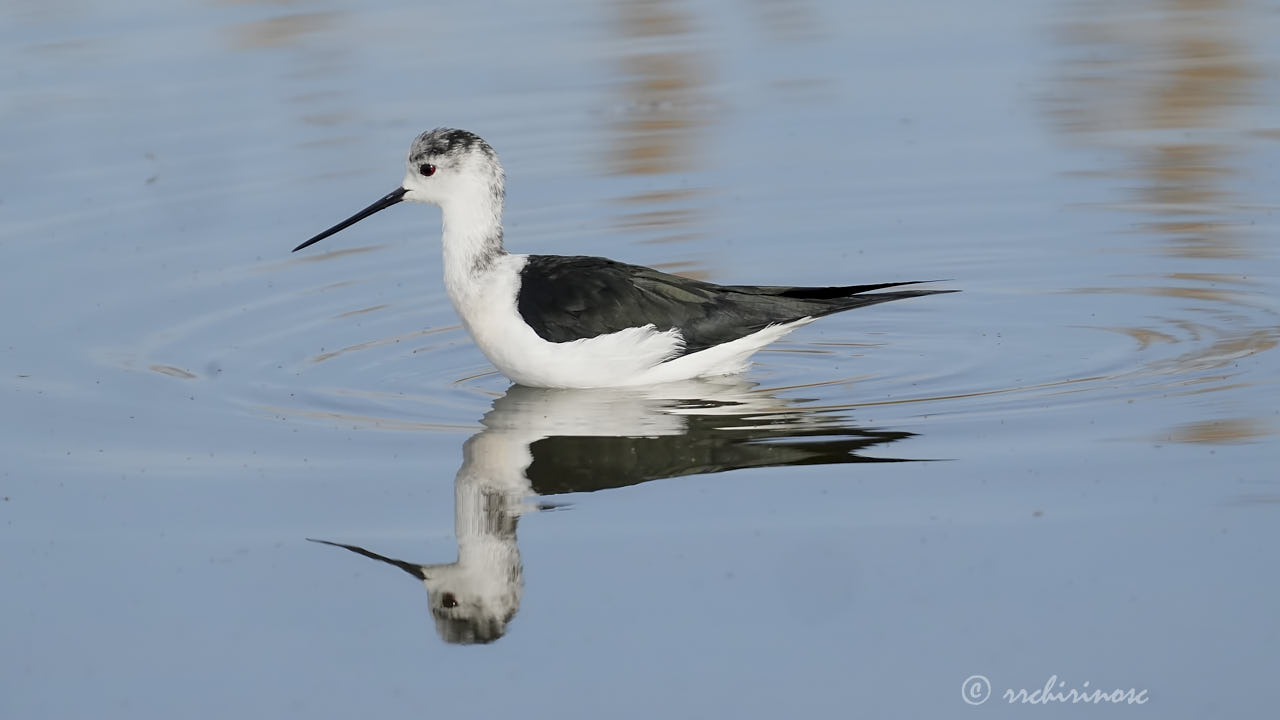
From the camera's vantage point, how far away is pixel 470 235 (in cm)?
893

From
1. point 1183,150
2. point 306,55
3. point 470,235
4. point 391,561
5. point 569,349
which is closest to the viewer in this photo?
point 391,561

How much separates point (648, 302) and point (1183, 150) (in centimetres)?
514

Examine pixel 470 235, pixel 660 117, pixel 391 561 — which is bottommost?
pixel 391 561

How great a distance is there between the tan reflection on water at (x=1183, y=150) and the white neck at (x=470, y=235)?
10.1ft

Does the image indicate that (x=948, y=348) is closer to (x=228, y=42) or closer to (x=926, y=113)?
(x=926, y=113)

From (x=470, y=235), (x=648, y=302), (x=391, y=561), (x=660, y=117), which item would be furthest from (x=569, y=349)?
(x=660, y=117)

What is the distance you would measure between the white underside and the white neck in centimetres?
3

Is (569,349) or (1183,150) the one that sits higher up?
(1183,150)

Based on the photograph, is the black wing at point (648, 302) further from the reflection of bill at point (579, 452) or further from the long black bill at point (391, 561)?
the long black bill at point (391, 561)

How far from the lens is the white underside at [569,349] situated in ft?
28.3

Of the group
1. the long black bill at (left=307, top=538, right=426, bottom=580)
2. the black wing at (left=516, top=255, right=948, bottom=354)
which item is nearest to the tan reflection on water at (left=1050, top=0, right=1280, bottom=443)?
the black wing at (left=516, top=255, right=948, bottom=354)

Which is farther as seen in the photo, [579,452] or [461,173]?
[461,173]

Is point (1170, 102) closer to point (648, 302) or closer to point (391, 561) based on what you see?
point (648, 302)

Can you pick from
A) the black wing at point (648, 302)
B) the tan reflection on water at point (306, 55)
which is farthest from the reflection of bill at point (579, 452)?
the tan reflection on water at point (306, 55)
